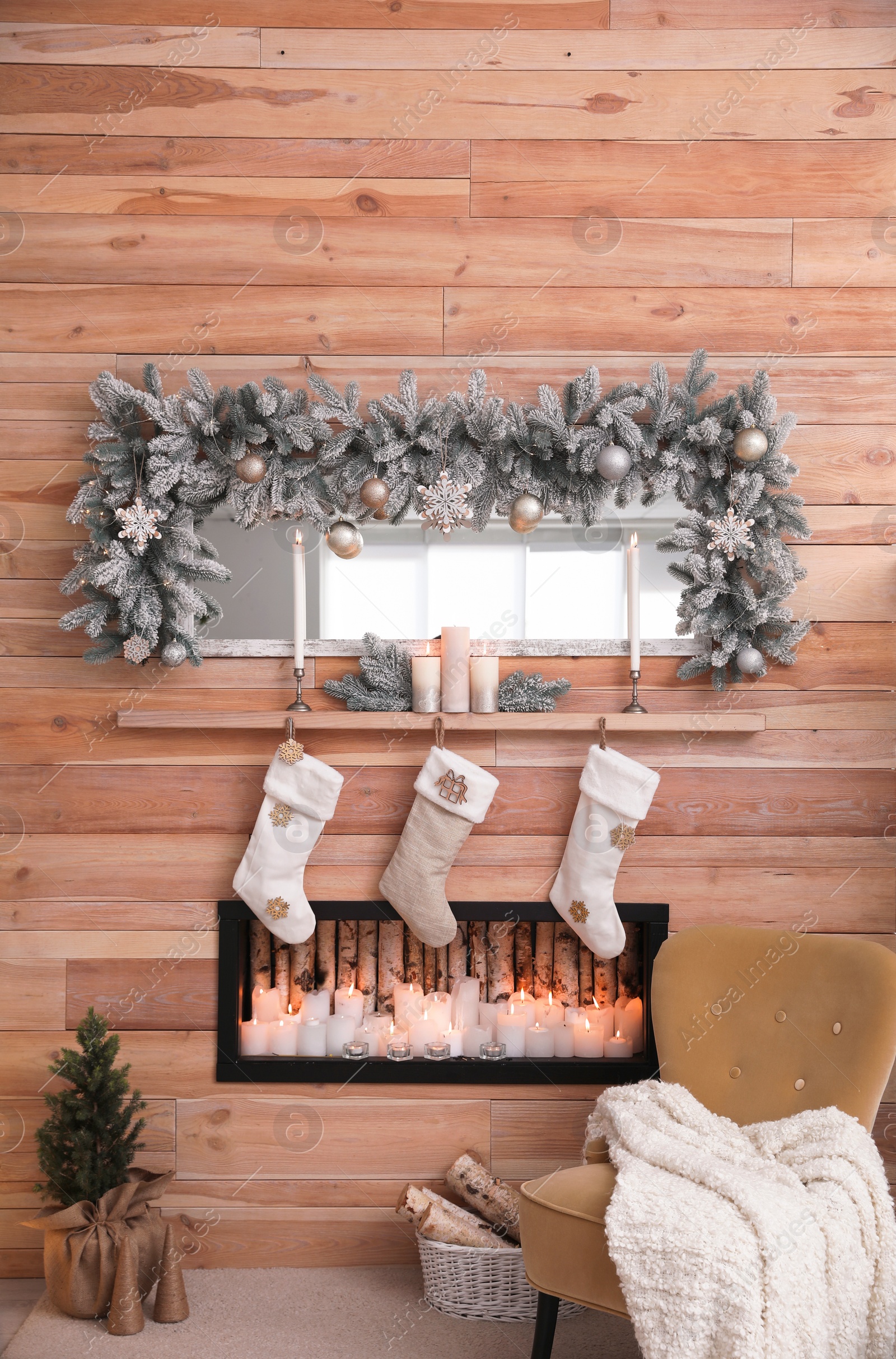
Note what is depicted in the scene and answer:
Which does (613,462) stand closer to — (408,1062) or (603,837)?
(603,837)

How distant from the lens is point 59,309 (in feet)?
7.81

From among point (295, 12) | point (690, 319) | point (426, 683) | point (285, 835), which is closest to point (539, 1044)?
point (285, 835)

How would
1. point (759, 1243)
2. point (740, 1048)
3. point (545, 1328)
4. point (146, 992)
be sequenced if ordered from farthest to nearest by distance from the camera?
point (146, 992) < point (740, 1048) < point (545, 1328) < point (759, 1243)

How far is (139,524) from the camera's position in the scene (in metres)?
2.23

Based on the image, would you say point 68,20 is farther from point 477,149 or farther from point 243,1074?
point 243,1074

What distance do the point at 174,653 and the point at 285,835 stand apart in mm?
500

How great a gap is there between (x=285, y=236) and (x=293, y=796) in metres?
1.37

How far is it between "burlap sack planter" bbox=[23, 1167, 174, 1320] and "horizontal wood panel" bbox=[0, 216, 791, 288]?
2.13m

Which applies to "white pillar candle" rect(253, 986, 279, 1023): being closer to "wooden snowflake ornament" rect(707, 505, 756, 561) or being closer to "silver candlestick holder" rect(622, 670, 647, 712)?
"silver candlestick holder" rect(622, 670, 647, 712)

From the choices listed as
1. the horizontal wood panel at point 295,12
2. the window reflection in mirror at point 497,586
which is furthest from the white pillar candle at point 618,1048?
the horizontal wood panel at point 295,12

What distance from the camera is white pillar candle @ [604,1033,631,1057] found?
93.8 inches

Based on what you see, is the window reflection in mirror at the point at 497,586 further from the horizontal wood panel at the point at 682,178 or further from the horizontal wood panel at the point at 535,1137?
the horizontal wood panel at the point at 535,1137

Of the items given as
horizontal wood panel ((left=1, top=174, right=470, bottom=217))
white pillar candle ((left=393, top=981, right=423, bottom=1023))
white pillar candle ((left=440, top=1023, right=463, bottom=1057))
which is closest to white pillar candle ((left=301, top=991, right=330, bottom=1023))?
white pillar candle ((left=393, top=981, right=423, bottom=1023))

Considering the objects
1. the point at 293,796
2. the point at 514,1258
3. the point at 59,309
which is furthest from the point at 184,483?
the point at 514,1258
